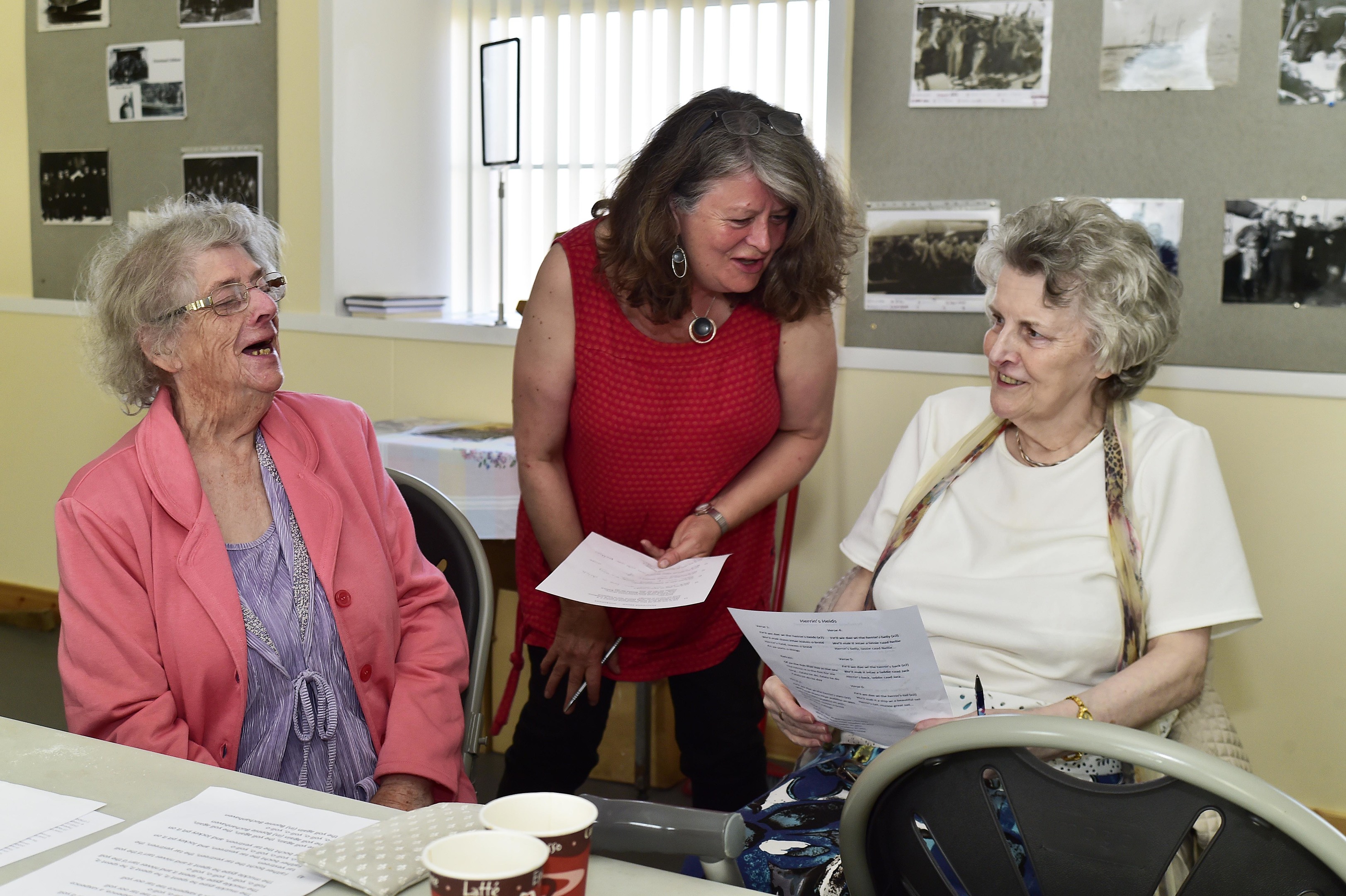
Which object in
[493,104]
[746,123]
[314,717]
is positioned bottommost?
[314,717]

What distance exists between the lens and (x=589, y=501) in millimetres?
1954

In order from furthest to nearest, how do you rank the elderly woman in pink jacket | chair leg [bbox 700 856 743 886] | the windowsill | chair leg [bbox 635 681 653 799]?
the windowsill, chair leg [bbox 635 681 653 799], the elderly woman in pink jacket, chair leg [bbox 700 856 743 886]

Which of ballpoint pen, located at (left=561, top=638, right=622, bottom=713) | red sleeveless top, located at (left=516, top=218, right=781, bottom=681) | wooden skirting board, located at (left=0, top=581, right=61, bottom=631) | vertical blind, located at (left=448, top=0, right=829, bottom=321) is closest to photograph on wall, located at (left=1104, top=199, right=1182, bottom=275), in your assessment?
vertical blind, located at (left=448, top=0, right=829, bottom=321)

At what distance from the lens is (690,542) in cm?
186

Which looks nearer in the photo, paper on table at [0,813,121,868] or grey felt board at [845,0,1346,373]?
paper on table at [0,813,121,868]

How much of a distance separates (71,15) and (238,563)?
3.36 meters

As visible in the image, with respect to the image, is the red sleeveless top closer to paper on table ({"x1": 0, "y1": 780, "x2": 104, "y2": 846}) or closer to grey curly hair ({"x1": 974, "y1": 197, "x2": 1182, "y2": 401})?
grey curly hair ({"x1": 974, "y1": 197, "x2": 1182, "y2": 401})

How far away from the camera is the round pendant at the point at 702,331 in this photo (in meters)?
1.86

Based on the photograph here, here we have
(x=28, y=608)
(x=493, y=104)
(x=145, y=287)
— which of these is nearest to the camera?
(x=145, y=287)

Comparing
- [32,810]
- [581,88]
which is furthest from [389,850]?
[581,88]

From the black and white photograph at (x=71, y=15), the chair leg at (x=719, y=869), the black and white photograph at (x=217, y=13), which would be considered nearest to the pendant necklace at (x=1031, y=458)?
the chair leg at (x=719, y=869)

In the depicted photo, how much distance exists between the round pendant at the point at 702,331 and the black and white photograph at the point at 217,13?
250 centimetres

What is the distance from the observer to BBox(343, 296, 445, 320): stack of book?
11.4 ft

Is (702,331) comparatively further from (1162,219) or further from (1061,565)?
(1162,219)
